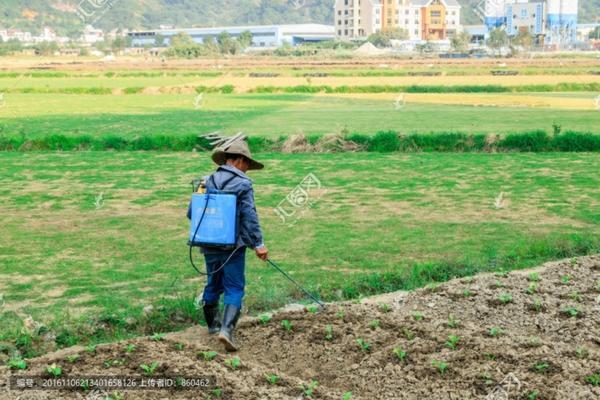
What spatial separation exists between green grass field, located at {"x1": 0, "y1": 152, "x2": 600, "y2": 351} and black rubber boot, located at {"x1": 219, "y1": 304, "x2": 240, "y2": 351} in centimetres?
130

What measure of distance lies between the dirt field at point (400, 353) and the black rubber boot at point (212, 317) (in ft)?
0.55

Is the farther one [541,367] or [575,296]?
[575,296]

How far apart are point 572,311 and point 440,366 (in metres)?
2.27

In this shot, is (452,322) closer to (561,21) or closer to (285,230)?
(285,230)

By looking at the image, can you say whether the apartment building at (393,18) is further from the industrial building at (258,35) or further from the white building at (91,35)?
the white building at (91,35)

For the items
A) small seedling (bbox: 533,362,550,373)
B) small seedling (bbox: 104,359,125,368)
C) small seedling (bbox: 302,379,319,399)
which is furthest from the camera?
small seedling (bbox: 104,359,125,368)

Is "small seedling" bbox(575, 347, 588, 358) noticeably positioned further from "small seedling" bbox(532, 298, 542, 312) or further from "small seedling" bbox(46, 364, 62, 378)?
"small seedling" bbox(46, 364, 62, 378)

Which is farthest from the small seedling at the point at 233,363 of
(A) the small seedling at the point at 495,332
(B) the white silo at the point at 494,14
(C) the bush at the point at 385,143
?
(B) the white silo at the point at 494,14

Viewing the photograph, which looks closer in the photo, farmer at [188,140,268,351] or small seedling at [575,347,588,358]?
small seedling at [575,347,588,358]

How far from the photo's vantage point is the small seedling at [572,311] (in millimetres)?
8493

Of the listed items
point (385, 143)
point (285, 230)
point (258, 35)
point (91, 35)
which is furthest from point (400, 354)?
point (91, 35)

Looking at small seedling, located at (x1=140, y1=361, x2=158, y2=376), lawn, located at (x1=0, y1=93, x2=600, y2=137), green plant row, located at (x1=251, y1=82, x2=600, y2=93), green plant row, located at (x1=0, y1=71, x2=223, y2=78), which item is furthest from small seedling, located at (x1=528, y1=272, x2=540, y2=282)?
green plant row, located at (x1=0, y1=71, x2=223, y2=78)

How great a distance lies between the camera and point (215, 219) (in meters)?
7.64

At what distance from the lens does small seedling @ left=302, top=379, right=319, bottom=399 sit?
Answer: 21.1 feet
